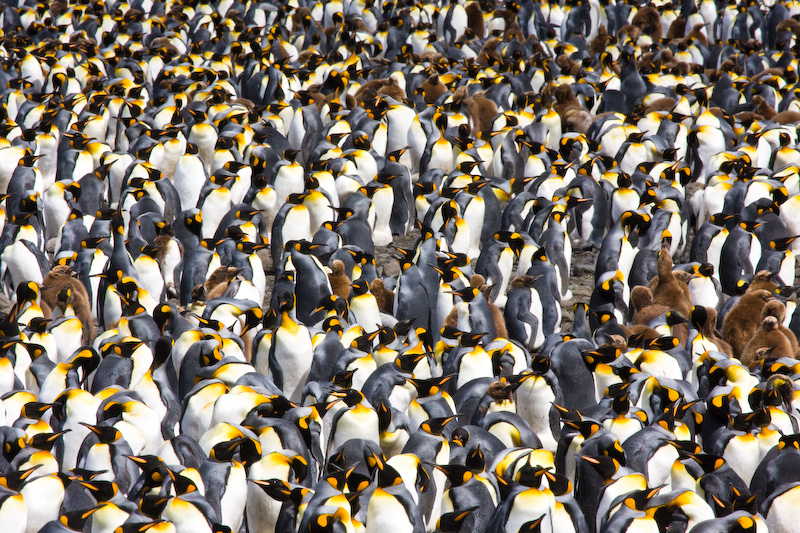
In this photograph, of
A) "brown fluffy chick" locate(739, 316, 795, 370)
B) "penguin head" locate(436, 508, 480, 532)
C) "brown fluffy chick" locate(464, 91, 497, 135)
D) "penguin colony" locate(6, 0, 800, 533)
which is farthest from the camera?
"brown fluffy chick" locate(464, 91, 497, 135)

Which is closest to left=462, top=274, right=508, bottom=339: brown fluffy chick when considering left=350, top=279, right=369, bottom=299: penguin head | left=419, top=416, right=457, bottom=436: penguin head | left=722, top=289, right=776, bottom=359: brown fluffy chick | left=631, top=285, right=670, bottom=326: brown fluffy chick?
left=350, top=279, right=369, bottom=299: penguin head

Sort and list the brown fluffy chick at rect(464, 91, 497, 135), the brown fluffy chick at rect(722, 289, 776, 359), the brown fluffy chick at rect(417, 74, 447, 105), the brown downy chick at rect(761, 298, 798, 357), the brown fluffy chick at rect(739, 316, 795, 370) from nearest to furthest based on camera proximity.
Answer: the brown fluffy chick at rect(739, 316, 795, 370), the brown downy chick at rect(761, 298, 798, 357), the brown fluffy chick at rect(722, 289, 776, 359), the brown fluffy chick at rect(464, 91, 497, 135), the brown fluffy chick at rect(417, 74, 447, 105)

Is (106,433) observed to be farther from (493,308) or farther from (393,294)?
(493,308)

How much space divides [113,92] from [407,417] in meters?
8.04

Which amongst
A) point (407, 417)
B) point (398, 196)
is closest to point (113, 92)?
point (398, 196)

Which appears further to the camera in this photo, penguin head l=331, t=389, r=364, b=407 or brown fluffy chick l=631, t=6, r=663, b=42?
brown fluffy chick l=631, t=6, r=663, b=42

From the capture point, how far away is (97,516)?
4.25m

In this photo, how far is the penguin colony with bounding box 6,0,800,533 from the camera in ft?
15.2

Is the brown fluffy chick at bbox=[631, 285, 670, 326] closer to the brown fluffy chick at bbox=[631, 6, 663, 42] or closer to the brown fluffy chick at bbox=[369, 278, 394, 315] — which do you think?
the brown fluffy chick at bbox=[369, 278, 394, 315]

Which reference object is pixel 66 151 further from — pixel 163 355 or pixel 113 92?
pixel 163 355

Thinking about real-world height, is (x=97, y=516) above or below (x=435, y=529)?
above

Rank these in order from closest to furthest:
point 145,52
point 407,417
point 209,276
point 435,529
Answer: point 435,529 < point 407,417 < point 209,276 < point 145,52

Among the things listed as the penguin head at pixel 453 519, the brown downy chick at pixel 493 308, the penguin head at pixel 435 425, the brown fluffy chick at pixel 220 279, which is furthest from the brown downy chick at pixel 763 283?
the brown fluffy chick at pixel 220 279

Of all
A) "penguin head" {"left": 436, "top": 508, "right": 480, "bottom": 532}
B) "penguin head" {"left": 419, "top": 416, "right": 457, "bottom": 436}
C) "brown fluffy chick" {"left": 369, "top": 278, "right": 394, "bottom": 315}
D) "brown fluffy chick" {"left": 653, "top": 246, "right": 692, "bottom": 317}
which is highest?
"penguin head" {"left": 419, "top": 416, "right": 457, "bottom": 436}
